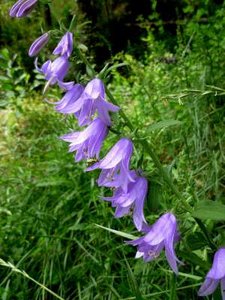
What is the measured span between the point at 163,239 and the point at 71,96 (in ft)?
1.60

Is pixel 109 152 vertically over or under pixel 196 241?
over

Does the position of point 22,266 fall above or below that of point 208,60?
below

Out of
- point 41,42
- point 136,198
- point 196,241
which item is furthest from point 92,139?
point 196,241

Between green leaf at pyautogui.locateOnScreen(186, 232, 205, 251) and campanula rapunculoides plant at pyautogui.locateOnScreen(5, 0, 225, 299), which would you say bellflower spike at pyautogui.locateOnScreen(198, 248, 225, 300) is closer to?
campanula rapunculoides plant at pyautogui.locateOnScreen(5, 0, 225, 299)

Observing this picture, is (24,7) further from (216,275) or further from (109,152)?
(216,275)

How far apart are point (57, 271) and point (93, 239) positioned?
24 cm

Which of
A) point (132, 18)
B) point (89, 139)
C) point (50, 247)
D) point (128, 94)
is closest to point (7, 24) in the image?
point (132, 18)

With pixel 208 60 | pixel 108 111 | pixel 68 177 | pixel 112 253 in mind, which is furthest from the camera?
pixel 208 60

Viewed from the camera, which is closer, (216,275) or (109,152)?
(216,275)

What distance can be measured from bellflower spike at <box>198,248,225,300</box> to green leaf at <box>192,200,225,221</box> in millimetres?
110

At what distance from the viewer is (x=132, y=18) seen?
837 centimetres

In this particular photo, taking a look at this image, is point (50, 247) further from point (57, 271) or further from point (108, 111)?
point (108, 111)

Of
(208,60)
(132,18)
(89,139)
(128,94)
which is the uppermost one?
(89,139)

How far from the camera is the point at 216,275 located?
4.53 ft
